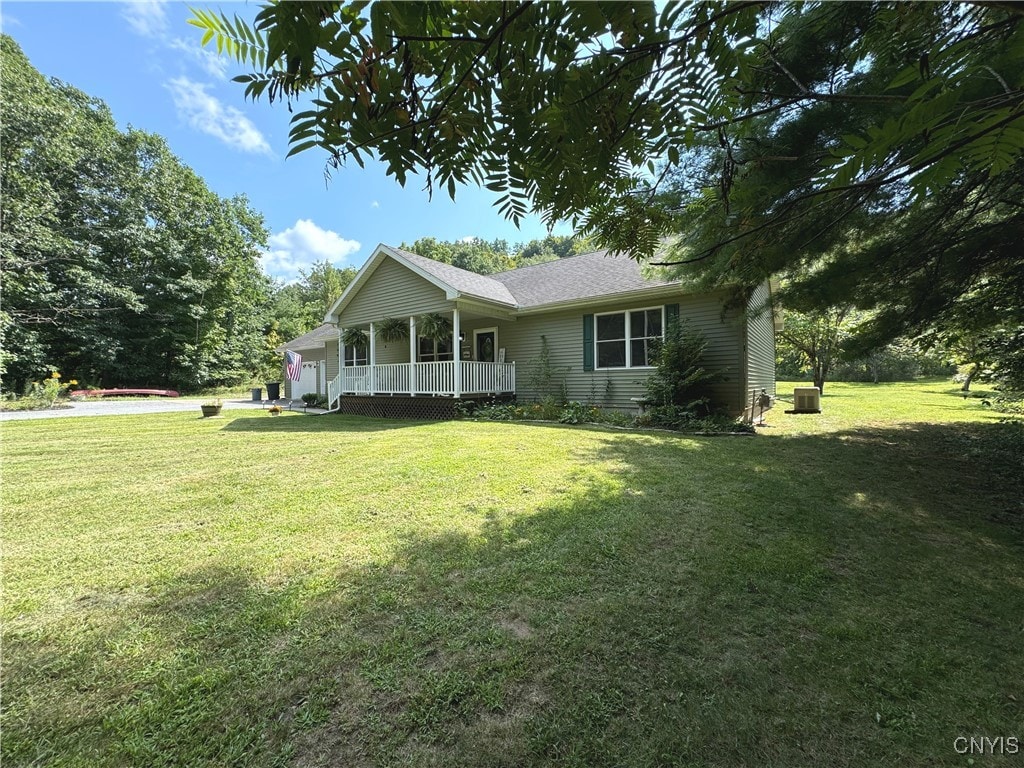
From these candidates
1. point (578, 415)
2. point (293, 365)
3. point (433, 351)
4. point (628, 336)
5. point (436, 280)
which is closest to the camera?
point (578, 415)

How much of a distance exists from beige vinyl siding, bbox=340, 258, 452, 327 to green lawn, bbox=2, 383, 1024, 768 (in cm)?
736

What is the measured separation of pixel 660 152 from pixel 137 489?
5.59 m

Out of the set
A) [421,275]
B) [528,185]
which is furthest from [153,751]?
[421,275]

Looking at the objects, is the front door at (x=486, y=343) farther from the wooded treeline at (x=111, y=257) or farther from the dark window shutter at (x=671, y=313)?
the wooded treeline at (x=111, y=257)

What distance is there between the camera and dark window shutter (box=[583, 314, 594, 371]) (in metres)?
10.7

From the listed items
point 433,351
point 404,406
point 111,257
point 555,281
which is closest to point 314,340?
point 433,351

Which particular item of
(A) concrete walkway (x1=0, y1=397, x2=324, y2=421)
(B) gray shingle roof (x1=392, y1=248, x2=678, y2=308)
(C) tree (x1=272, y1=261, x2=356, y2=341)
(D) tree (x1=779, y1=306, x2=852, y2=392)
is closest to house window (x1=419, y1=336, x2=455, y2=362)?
(B) gray shingle roof (x1=392, y1=248, x2=678, y2=308)

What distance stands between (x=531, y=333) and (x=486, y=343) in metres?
1.69

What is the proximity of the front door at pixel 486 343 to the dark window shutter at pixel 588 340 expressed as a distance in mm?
2974

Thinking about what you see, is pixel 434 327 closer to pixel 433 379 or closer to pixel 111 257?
pixel 433 379

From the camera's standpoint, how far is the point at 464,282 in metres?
11.6

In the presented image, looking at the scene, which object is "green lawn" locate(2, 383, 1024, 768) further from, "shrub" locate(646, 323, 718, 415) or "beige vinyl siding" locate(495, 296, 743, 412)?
"beige vinyl siding" locate(495, 296, 743, 412)

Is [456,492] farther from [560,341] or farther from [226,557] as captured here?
[560,341]

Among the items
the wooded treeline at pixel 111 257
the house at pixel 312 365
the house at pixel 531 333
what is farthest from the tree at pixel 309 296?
the house at pixel 531 333
